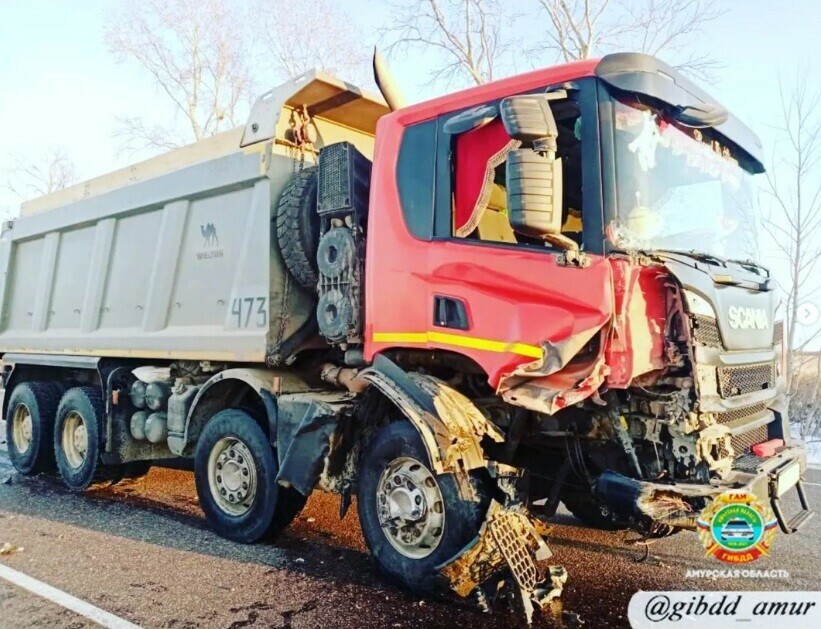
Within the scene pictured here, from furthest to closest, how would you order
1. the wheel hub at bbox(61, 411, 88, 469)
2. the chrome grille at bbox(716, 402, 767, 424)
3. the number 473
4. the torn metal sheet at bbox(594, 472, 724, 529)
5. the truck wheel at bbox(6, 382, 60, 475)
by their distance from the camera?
the truck wheel at bbox(6, 382, 60, 475), the wheel hub at bbox(61, 411, 88, 469), the number 473, the chrome grille at bbox(716, 402, 767, 424), the torn metal sheet at bbox(594, 472, 724, 529)

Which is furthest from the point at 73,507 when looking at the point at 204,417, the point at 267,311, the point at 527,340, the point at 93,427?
the point at 527,340

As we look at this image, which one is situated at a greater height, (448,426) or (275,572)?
(448,426)

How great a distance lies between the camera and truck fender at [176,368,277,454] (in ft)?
16.0

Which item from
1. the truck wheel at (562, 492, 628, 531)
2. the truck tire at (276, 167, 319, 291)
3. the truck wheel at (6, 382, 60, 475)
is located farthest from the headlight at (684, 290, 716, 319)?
the truck wheel at (6, 382, 60, 475)

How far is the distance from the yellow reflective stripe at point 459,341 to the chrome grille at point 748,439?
4.11ft

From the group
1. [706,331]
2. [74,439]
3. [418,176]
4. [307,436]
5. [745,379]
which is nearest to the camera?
[706,331]

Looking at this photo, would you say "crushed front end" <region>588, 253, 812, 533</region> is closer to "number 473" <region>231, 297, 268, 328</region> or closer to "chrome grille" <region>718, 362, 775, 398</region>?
"chrome grille" <region>718, 362, 775, 398</region>

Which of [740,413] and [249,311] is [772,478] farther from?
[249,311]

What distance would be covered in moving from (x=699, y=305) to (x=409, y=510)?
193 cm

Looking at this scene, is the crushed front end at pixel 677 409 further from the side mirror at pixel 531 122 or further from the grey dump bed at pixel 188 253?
the grey dump bed at pixel 188 253

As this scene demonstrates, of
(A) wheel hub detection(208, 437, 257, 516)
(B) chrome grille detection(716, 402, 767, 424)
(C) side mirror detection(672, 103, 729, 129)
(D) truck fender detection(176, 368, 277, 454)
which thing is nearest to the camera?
(B) chrome grille detection(716, 402, 767, 424)

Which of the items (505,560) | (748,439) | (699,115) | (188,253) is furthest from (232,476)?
(699,115)

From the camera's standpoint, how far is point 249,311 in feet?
17.3

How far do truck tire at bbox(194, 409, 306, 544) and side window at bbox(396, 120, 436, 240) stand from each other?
1.96 meters
